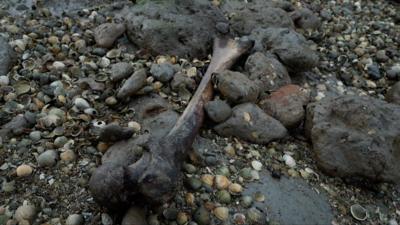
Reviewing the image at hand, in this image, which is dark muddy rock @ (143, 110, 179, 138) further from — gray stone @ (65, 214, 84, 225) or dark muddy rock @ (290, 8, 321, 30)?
dark muddy rock @ (290, 8, 321, 30)

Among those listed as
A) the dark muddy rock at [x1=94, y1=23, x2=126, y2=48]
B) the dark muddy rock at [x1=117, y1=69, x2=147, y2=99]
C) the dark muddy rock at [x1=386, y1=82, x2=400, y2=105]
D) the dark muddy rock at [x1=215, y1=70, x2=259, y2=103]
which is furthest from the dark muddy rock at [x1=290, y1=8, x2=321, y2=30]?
the dark muddy rock at [x1=117, y1=69, x2=147, y2=99]

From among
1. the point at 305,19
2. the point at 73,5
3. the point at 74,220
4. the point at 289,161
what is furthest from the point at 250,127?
the point at 73,5

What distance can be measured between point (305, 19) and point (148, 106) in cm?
251

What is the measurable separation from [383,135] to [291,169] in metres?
0.72

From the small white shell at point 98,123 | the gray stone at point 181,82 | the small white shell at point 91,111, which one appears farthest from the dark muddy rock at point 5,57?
the gray stone at point 181,82

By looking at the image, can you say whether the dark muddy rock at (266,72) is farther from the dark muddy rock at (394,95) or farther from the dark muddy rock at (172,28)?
the dark muddy rock at (394,95)

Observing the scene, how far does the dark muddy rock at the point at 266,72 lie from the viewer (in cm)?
365

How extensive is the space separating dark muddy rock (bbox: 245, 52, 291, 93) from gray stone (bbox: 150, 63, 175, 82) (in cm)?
72

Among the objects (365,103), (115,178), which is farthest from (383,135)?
(115,178)

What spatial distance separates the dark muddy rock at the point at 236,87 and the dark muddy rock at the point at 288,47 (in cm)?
69

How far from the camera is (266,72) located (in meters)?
3.70

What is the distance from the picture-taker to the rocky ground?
107 inches

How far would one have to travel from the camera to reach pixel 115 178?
7.73ft

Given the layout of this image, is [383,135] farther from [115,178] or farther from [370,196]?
[115,178]
